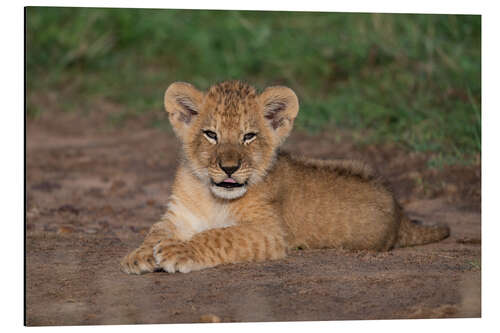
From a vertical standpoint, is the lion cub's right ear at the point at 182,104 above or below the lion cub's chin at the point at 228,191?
above

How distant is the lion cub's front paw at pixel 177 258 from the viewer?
5.03 meters

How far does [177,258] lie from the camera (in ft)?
16.5

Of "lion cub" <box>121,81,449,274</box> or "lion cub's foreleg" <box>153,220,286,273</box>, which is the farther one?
"lion cub" <box>121,81,449,274</box>

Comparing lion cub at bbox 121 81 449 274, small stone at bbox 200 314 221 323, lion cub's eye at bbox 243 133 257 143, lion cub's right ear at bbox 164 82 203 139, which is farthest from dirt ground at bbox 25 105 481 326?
lion cub's right ear at bbox 164 82 203 139

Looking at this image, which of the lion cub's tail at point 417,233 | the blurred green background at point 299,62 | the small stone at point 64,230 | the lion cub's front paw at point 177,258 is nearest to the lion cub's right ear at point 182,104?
the lion cub's front paw at point 177,258

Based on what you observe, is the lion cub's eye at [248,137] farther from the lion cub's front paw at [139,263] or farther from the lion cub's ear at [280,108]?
the lion cub's front paw at [139,263]

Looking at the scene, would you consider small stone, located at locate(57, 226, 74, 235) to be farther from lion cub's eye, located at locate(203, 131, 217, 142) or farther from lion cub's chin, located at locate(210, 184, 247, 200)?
lion cub's eye, located at locate(203, 131, 217, 142)

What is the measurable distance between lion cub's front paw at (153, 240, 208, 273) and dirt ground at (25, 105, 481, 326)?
51 mm

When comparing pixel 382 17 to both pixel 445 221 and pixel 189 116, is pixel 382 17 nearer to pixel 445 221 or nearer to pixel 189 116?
pixel 445 221

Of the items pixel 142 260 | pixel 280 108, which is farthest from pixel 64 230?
pixel 280 108

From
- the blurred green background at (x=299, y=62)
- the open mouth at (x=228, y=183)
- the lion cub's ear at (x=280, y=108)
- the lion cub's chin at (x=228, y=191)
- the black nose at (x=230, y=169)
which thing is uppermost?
the blurred green background at (x=299, y=62)

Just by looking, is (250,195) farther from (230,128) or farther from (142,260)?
(142,260)

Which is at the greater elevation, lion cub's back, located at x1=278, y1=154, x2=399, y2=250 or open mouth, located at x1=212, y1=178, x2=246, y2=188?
open mouth, located at x1=212, y1=178, x2=246, y2=188

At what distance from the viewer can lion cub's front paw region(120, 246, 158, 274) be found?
16.9 feet
